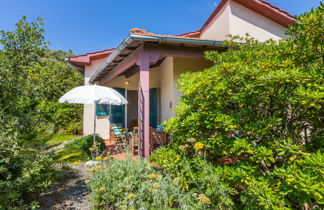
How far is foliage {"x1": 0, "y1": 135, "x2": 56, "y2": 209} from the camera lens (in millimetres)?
2547

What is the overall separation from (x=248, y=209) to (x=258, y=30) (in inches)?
274

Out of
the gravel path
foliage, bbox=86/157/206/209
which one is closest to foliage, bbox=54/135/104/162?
the gravel path

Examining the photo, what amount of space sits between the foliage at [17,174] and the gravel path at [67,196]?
30 cm

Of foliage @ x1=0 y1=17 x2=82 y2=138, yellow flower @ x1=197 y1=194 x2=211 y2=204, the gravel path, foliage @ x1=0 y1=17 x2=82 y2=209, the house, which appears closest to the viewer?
yellow flower @ x1=197 y1=194 x2=211 y2=204

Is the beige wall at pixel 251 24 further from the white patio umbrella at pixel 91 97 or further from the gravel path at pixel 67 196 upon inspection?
the gravel path at pixel 67 196

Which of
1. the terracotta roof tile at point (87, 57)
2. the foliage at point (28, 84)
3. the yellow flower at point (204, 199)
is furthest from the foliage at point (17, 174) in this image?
the terracotta roof tile at point (87, 57)

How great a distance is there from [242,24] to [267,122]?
19.2 feet

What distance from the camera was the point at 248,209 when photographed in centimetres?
223

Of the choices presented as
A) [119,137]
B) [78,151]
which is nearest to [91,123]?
[119,137]

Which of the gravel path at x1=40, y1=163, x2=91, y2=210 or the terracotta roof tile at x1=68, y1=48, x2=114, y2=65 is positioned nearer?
the gravel path at x1=40, y1=163, x2=91, y2=210

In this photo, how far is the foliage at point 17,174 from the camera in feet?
8.36

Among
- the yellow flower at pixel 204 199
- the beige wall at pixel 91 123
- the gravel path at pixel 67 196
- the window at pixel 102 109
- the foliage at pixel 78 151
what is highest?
the window at pixel 102 109

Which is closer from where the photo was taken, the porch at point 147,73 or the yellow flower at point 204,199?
the yellow flower at point 204,199

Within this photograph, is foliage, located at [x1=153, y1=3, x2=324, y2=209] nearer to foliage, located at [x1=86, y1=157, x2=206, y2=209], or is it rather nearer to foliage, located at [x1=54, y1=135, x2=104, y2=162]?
foliage, located at [x1=86, y1=157, x2=206, y2=209]
